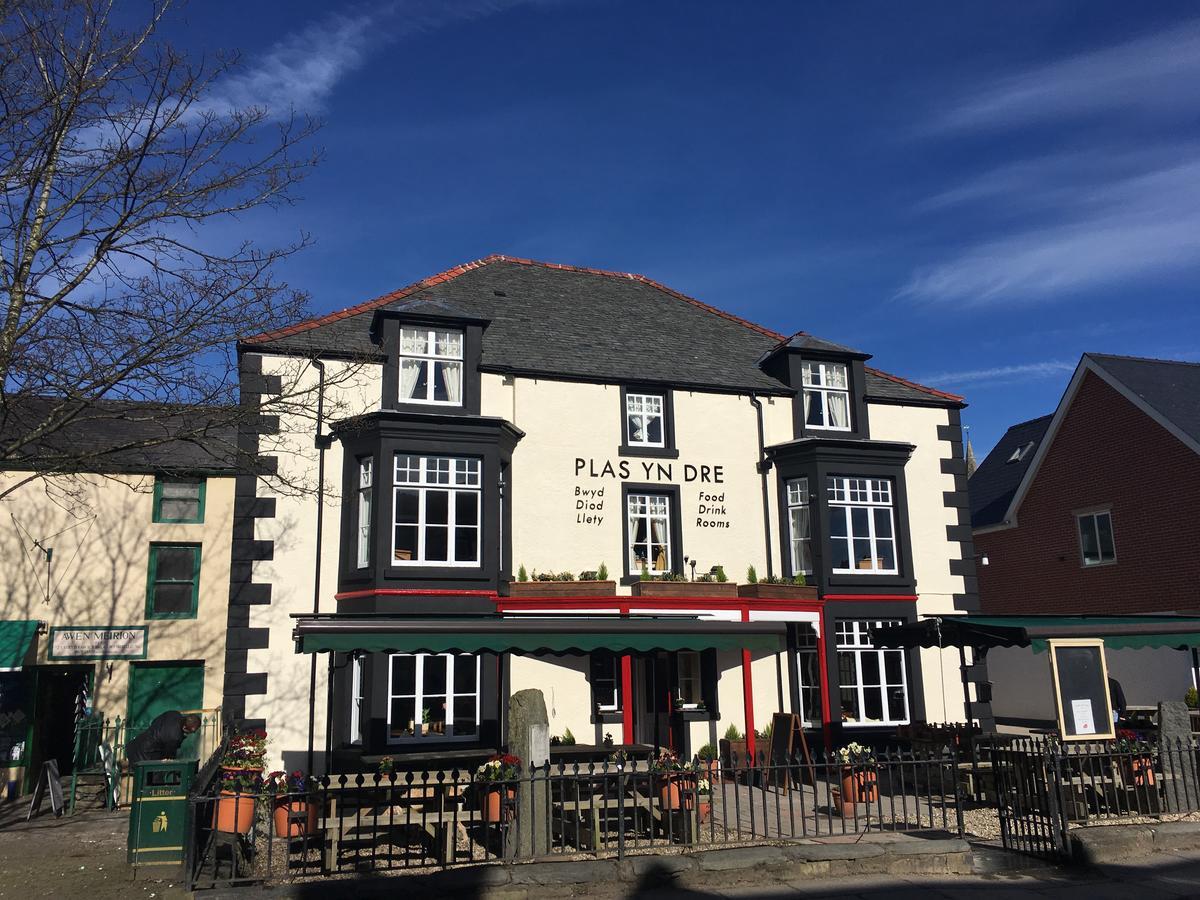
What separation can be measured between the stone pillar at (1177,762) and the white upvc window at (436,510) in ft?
35.8

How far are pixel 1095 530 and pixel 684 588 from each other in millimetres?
14937

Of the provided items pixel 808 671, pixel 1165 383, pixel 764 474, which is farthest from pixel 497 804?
pixel 1165 383

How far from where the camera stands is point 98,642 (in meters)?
18.3

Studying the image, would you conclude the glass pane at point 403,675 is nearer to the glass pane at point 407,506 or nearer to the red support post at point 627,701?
the glass pane at point 407,506

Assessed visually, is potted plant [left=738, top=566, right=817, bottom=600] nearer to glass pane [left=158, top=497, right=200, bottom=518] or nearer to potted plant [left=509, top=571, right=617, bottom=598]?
potted plant [left=509, top=571, right=617, bottom=598]

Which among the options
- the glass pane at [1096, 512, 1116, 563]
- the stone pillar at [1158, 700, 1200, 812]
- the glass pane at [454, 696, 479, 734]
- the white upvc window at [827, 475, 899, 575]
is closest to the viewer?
the stone pillar at [1158, 700, 1200, 812]

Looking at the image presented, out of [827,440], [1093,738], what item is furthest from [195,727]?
[1093,738]

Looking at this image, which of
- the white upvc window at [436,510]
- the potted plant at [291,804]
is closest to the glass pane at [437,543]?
the white upvc window at [436,510]

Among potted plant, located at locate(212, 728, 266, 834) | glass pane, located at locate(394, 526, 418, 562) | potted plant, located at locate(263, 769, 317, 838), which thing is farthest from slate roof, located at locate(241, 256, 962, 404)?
potted plant, located at locate(263, 769, 317, 838)

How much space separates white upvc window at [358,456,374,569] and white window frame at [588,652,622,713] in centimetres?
466

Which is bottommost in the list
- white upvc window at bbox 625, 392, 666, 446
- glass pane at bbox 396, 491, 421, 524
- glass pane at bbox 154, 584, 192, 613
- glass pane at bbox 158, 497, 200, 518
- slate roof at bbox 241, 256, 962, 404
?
glass pane at bbox 154, 584, 192, 613

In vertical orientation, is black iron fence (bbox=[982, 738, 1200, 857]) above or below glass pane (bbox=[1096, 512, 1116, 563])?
below

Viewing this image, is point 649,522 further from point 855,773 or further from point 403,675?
point 855,773

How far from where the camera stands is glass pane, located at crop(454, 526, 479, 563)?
16781 mm
